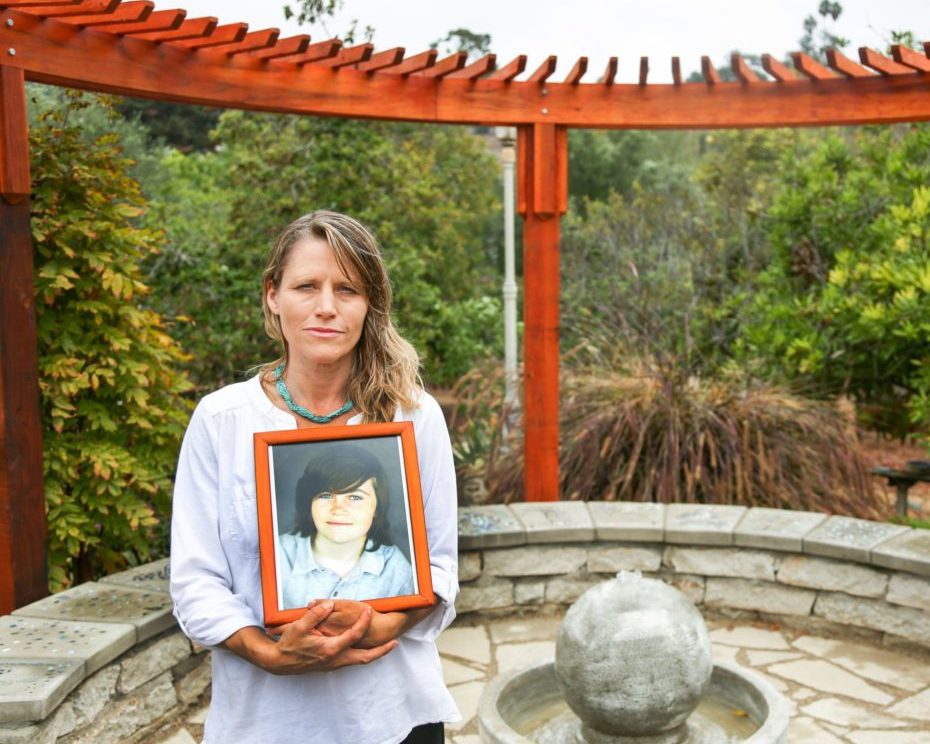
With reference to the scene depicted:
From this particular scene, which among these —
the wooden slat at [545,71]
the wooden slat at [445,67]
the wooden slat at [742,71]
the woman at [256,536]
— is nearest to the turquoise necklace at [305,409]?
the woman at [256,536]

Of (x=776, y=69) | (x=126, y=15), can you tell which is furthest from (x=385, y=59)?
(x=776, y=69)

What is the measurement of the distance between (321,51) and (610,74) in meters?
1.29

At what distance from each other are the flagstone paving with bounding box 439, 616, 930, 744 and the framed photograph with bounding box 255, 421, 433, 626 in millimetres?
1858

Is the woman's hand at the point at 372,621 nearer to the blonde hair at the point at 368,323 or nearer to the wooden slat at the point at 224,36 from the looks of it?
the blonde hair at the point at 368,323

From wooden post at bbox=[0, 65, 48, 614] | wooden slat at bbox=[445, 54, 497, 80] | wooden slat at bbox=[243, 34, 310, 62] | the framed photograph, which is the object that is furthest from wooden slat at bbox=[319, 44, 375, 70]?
the framed photograph

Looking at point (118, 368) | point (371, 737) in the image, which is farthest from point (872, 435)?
point (371, 737)

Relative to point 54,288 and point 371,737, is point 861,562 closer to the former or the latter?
point 371,737

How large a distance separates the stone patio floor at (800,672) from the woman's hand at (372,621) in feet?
6.16

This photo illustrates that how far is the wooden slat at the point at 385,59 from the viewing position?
3.76 meters

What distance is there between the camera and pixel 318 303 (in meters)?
1.46

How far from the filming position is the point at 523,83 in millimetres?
4227

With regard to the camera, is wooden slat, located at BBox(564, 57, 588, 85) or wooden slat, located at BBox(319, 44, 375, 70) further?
wooden slat, located at BBox(564, 57, 588, 85)

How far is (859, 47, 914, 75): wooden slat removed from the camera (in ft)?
12.2

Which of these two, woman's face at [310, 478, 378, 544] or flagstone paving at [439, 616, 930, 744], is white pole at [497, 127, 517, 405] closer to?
flagstone paving at [439, 616, 930, 744]
